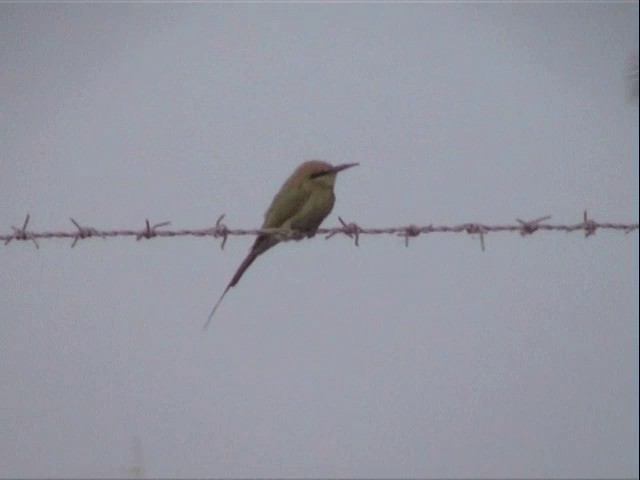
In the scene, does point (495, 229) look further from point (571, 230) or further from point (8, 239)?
point (8, 239)

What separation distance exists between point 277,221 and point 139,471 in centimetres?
158

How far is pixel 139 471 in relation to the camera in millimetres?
3053

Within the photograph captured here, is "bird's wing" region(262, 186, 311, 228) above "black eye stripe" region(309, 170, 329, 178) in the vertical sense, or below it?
below

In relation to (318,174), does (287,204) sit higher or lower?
lower

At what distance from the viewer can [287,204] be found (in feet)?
9.31

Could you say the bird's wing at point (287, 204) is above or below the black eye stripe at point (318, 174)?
below

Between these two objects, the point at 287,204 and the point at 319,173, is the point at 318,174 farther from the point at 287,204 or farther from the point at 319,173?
the point at 287,204

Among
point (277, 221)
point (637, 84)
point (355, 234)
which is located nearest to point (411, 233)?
point (355, 234)

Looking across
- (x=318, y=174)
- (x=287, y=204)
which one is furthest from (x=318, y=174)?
(x=287, y=204)

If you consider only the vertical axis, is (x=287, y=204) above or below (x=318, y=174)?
below

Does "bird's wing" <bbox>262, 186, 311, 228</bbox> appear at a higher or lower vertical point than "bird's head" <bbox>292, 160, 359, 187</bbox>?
lower

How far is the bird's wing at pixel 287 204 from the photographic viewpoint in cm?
283

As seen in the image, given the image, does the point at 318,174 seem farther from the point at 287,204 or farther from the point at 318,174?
the point at 287,204

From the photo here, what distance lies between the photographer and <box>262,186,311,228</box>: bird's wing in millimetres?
2830
